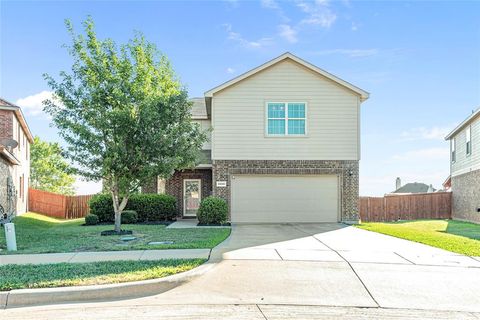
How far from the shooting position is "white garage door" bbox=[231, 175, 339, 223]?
61.3ft

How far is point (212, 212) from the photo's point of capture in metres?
17.2

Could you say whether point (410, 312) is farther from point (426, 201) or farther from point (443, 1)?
point (426, 201)

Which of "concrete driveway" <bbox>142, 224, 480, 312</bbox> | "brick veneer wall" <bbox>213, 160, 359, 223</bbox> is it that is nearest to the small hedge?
"brick veneer wall" <bbox>213, 160, 359, 223</bbox>

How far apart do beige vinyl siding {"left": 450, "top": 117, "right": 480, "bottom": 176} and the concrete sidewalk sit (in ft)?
63.7

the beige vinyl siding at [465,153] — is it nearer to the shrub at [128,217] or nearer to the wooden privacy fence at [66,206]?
the shrub at [128,217]

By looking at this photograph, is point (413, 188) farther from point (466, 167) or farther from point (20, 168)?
point (20, 168)

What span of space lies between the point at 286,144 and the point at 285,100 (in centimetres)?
191

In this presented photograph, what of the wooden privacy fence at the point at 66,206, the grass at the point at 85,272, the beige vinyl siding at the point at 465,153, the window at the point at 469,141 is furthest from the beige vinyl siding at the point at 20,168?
the window at the point at 469,141

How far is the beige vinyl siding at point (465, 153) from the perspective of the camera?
76.5 ft

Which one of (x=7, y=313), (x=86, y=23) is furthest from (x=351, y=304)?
(x=86, y=23)

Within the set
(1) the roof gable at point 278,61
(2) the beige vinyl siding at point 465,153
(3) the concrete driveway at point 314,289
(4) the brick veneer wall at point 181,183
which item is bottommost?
(3) the concrete driveway at point 314,289

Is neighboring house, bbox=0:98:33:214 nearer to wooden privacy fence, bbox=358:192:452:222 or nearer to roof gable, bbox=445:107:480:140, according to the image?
wooden privacy fence, bbox=358:192:452:222

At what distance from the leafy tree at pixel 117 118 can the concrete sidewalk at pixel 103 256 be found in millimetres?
4597

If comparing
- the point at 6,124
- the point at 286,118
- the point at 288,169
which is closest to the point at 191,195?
the point at 288,169
